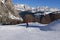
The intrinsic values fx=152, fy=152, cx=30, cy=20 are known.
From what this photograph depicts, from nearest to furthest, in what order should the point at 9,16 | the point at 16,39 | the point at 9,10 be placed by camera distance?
the point at 16,39, the point at 9,16, the point at 9,10

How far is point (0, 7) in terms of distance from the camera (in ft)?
49.5

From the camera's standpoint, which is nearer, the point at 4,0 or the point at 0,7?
the point at 0,7

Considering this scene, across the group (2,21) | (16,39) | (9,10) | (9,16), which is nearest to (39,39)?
(16,39)

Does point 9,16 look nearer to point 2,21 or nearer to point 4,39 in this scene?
point 2,21

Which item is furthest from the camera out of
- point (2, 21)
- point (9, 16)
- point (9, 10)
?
point (9, 10)

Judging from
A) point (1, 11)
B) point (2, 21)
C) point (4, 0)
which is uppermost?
point (4, 0)

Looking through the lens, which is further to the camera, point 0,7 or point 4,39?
point 0,7

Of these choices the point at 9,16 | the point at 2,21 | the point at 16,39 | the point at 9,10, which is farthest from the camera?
the point at 9,10

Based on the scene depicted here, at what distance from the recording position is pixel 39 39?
443 centimetres

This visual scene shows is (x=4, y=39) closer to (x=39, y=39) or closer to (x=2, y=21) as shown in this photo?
(x=39, y=39)

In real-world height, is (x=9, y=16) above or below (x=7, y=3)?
below

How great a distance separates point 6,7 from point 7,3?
30.8 inches

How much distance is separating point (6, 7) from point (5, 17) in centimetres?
165

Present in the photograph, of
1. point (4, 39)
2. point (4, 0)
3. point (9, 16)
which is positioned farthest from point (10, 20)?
point (4, 39)
